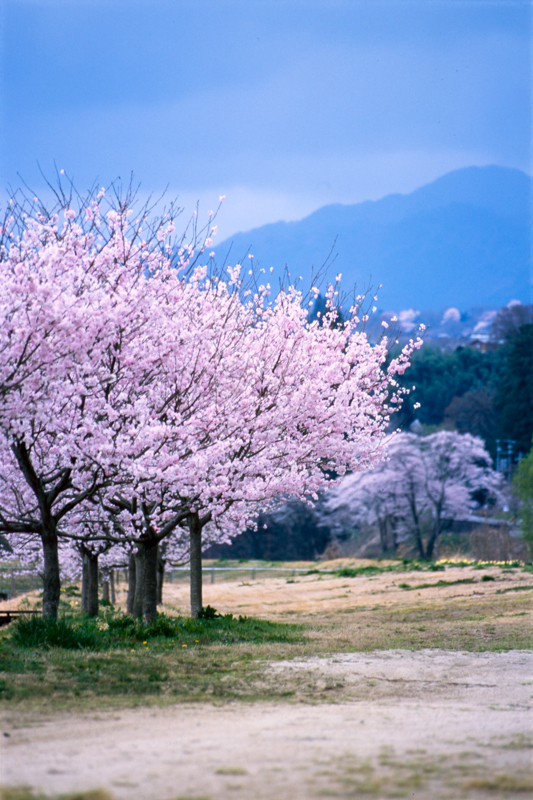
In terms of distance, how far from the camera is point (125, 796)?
419 centimetres

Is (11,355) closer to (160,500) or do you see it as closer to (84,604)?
(160,500)

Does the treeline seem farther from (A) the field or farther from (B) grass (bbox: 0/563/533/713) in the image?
(A) the field

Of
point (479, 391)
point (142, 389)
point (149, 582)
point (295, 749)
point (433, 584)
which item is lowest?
point (433, 584)

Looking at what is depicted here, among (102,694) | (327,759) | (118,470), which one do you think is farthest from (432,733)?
(118,470)

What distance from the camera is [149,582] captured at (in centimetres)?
1355

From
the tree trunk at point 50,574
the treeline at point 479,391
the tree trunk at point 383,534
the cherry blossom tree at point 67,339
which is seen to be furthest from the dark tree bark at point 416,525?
the tree trunk at point 50,574

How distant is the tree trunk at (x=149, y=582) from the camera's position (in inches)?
522

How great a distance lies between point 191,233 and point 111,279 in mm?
3685

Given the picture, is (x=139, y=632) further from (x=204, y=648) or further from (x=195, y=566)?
(x=195, y=566)

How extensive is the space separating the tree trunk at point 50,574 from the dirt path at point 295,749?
4.32 m

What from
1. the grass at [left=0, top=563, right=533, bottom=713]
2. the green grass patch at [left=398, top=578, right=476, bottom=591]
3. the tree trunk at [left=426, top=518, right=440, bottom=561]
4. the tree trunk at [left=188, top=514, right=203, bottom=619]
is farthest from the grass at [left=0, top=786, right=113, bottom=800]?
the tree trunk at [left=426, top=518, right=440, bottom=561]

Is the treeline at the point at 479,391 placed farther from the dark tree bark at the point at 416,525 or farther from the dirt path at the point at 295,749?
the dirt path at the point at 295,749

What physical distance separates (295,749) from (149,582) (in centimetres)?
860

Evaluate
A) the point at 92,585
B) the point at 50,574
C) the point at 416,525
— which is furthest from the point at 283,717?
the point at 416,525
